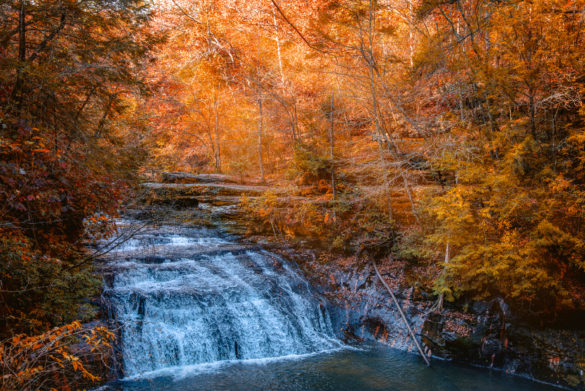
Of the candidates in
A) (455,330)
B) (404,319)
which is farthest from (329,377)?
(455,330)

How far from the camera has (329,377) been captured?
21.3ft

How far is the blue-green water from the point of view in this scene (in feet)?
19.9

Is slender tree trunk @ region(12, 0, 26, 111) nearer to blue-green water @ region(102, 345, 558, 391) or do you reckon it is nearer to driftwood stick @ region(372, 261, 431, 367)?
blue-green water @ region(102, 345, 558, 391)

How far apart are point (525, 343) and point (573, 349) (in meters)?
0.78

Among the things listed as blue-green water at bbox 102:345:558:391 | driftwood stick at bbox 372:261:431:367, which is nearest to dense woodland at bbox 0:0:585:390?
driftwood stick at bbox 372:261:431:367

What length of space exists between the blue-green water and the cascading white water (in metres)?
0.36

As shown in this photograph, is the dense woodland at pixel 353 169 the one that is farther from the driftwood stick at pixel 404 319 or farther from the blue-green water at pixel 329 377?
the blue-green water at pixel 329 377

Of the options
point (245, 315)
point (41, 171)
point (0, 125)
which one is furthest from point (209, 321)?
point (0, 125)

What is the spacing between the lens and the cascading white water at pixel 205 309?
6742 millimetres

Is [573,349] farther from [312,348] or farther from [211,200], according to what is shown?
[211,200]

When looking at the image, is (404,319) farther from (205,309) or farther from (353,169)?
(353,169)

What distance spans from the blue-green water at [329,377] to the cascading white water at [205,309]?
1.19ft

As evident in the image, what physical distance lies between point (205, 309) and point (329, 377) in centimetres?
316

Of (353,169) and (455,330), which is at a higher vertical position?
(353,169)
